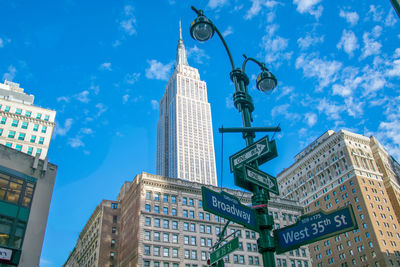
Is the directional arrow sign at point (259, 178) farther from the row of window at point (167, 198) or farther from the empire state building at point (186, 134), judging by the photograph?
the empire state building at point (186, 134)

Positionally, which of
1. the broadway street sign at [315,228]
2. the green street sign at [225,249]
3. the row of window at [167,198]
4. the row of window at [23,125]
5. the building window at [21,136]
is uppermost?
the row of window at [23,125]

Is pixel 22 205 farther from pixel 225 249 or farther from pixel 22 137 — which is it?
pixel 22 137

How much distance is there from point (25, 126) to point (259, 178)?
73.2 metres

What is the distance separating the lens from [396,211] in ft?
334

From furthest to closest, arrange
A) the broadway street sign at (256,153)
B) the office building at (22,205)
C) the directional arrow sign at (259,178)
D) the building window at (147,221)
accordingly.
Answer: the building window at (147,221) < the office building at (22,205) < the broadway street sign at (256,153) < the directional arrow sign at (259,178)

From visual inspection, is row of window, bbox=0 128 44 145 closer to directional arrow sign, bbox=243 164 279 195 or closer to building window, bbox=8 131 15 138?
building window, bbox=8 131 15 138

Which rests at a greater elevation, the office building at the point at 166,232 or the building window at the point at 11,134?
the building window at the point at 11,134

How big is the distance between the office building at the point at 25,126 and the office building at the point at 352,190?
255ft

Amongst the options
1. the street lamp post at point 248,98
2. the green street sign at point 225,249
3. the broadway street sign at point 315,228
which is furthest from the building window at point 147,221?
the broadway street sign at point 315,228

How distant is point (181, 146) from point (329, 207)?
78887 millimetres

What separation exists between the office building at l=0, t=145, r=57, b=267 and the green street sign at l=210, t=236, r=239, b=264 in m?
17.7

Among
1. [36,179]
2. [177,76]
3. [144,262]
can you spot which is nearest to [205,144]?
[177,76]

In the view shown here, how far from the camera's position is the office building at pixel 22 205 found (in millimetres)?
24203

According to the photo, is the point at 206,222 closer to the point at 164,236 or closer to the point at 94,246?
the point at 164,236
